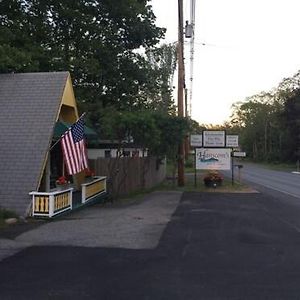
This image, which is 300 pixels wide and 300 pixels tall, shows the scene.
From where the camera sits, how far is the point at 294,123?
269 feet

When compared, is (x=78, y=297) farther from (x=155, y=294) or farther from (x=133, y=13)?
(x=133, y=13)

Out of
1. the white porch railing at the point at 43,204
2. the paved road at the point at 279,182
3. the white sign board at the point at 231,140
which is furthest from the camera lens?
the white sign board at the point at 231,140

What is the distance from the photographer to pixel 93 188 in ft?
71.4

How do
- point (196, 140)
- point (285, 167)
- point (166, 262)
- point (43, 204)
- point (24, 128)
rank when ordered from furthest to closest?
point (285, 167)
point (196, 140)
point (24, 128)
point (43, 204)
point (166, 262)

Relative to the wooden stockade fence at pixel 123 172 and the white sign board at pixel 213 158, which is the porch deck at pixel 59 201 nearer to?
the wooden stockade fence at pixel 123 172

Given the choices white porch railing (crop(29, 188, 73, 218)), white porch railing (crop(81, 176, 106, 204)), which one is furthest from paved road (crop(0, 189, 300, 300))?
white porch railing (crop(81, 176, 106, 204))

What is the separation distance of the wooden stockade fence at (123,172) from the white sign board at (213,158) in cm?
395

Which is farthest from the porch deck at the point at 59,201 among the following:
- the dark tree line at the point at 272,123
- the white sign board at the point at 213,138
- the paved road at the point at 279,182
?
the dark tree line at the point at 272,123

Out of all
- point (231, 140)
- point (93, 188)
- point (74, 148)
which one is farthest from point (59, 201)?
point (231, 140)

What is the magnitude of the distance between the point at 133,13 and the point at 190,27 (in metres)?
3.35

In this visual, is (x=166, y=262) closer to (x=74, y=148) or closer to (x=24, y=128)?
(x=74, y=148)

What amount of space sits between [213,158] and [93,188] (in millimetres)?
12565

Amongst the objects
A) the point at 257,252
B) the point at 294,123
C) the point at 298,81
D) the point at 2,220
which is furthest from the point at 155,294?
the point at 298,81

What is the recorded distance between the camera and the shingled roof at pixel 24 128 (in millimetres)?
16625
